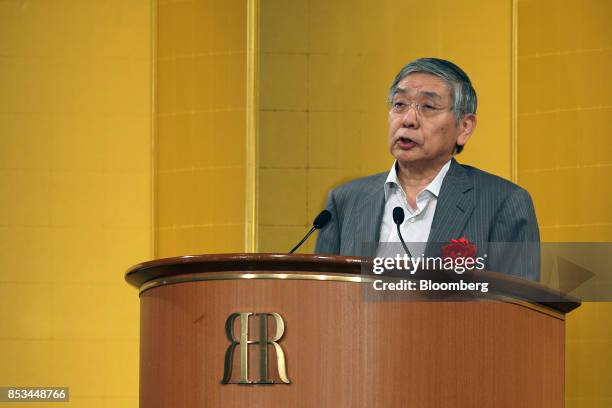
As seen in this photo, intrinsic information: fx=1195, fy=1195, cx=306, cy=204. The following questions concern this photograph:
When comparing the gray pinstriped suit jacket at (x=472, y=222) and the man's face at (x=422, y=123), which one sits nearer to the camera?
the gray pinstriped suit jacket at (x=472, y=222)

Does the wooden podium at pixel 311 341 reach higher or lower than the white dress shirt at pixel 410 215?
lower

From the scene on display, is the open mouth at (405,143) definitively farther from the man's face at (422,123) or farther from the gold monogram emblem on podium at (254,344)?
the gold monogram emblem on podium at (254,344)

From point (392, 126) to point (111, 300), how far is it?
213 cm

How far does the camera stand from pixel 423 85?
12.6 ft

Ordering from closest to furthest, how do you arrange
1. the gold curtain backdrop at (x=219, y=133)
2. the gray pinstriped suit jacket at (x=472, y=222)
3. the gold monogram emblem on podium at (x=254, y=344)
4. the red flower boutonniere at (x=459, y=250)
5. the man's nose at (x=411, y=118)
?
the gold monogram emblem on podium at (x=254, y=344) < the red flower boutonniere at (x=459, y=250) < the gray pinstriped suit jacket at (x=472, y=222) < the man's nose at (x=411, y=118) < the gold curtain backdrop at (x=219, y=133)

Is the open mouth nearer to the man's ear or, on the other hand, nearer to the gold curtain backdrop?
the man's ear

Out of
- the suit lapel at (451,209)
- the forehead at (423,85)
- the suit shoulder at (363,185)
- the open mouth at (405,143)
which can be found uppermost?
the forehead at (423,85)

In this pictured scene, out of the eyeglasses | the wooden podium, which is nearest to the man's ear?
the eyeglasses

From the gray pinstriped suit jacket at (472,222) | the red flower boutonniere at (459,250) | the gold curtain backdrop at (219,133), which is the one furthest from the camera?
the gold curtain backdrop at (219,133)

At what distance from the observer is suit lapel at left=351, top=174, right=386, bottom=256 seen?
3.58 meters

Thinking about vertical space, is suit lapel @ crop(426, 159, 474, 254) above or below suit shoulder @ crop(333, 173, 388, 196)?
below

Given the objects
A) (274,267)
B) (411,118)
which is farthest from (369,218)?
(274,267)

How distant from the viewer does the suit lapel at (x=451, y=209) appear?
3.54 m

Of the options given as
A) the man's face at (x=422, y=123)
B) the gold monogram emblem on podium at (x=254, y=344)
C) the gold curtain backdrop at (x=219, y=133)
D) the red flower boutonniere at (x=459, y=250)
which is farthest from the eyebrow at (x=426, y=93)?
the gold curtain backdrop at (x=219, y=133)
